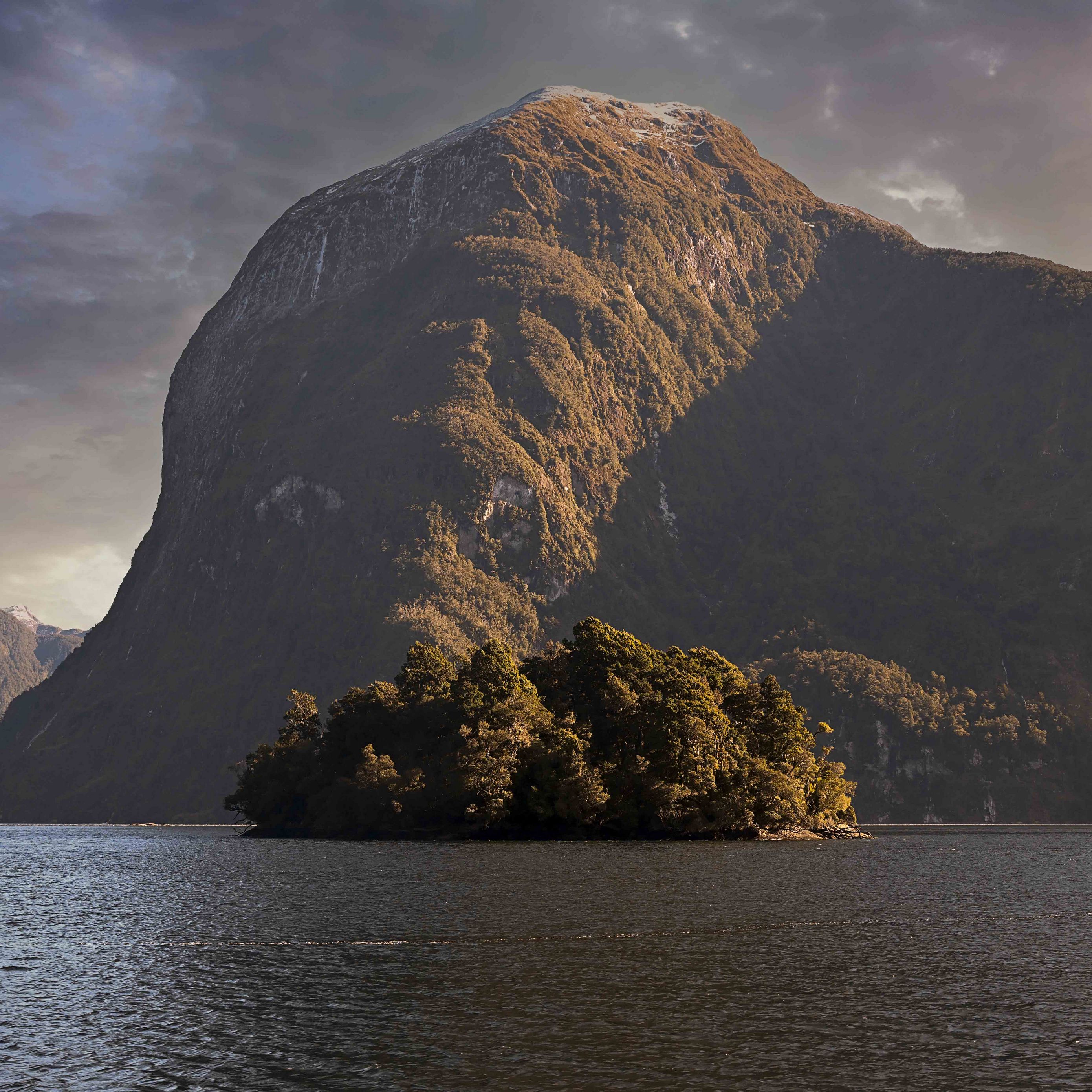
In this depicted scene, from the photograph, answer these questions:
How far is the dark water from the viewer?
31594 mm

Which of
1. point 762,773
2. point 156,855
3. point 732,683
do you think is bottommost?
point 156,855

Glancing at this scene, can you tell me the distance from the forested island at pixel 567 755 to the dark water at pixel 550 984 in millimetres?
50342

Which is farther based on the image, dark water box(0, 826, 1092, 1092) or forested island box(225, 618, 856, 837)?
forested island box(225, 618, 856, 837)

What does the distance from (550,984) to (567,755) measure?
9765cm

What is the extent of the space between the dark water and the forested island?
50342 mm

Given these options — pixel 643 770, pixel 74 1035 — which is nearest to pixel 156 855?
pixel 643 770

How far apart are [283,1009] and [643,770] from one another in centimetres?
10460

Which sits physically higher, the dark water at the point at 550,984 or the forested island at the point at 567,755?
the forested island at the point at 567,755

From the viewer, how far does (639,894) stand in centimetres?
7481

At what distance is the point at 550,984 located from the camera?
43.7 metres

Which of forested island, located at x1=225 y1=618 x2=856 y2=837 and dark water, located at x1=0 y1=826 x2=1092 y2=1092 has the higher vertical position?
Result: forested island, located at x1=225 y1=618 x2=856 y2=837

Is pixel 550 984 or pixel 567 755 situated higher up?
pixel 567 755

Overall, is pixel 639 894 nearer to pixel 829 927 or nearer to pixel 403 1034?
pixel 829 927

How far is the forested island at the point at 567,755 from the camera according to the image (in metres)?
141
